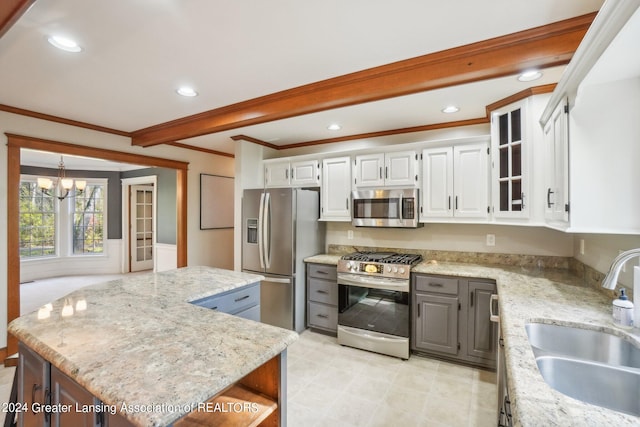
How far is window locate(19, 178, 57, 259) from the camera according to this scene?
20.2ft

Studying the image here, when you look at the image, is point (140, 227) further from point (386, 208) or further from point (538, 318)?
point (538, 318)

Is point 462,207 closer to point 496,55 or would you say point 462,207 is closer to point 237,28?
point 496,55

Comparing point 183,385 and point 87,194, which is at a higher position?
point 87,194

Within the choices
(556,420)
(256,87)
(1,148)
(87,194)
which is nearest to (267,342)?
(556,420)

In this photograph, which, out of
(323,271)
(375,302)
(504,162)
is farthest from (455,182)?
(323,271)

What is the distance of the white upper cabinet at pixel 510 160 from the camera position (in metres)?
2.37

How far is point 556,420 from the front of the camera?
2.47 feet

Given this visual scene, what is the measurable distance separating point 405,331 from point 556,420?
222 centimetres

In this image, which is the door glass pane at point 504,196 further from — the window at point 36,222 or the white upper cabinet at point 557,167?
the window at point 36,222

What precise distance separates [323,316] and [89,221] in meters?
6.46

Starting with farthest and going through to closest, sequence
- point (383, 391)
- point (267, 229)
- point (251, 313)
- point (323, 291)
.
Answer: point (267, 229) < point (323, 291) < point (383, 391) < point (251, 313)

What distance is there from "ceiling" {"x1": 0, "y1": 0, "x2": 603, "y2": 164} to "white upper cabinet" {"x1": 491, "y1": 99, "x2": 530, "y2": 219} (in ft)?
0.66

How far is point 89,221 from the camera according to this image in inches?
268

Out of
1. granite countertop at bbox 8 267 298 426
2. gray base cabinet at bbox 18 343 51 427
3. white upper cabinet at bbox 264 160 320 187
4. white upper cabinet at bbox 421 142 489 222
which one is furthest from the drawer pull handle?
white upper cabinet at bbox 421 142 489 222
